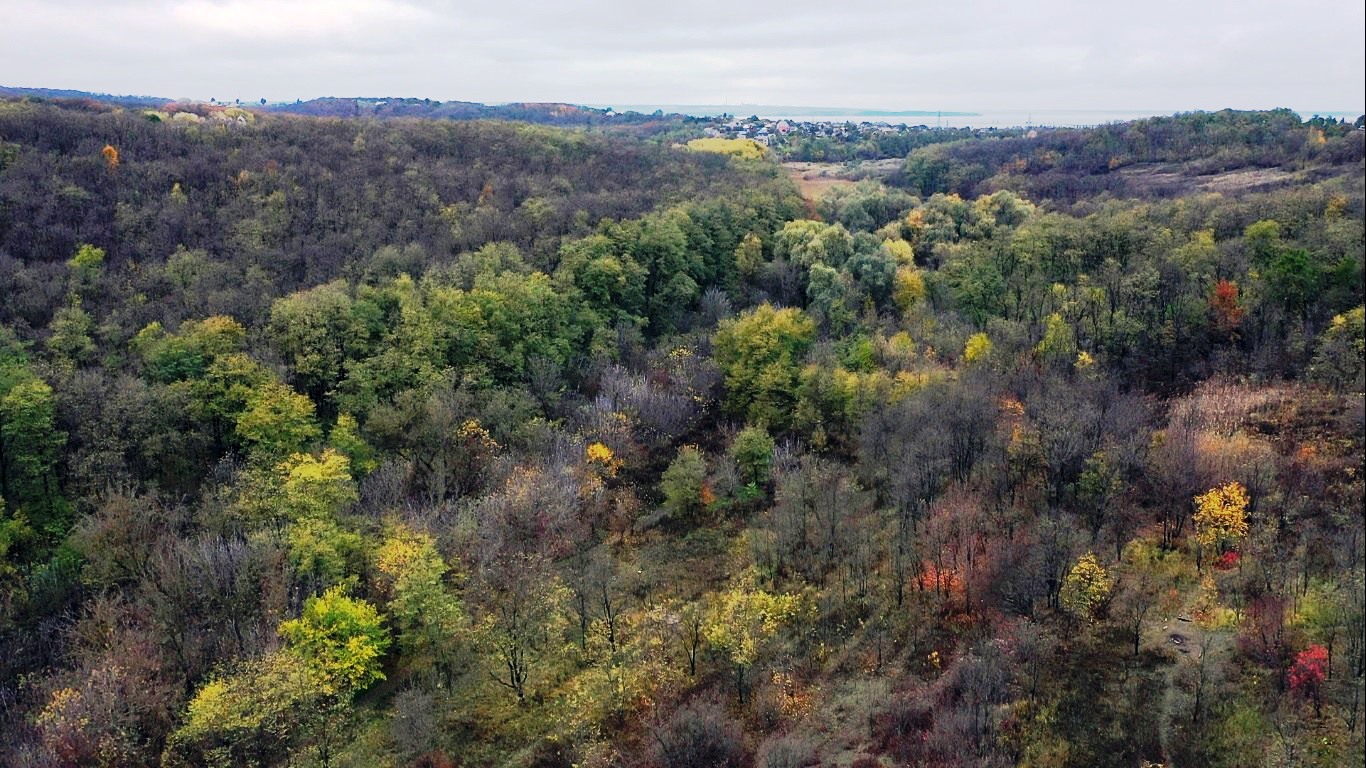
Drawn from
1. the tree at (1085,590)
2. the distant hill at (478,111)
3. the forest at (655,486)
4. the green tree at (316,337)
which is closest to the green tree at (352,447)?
the forest at (655,486)

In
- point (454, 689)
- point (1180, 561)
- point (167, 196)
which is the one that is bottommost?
point (454, 689)

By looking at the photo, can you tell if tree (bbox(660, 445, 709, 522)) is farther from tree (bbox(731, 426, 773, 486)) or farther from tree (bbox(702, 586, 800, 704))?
tree (bbox(702, 586, 800, 704))

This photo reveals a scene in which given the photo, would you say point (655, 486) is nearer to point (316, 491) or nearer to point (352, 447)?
point (352, 447)

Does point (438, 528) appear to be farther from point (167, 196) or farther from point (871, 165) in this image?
point (871, 165)

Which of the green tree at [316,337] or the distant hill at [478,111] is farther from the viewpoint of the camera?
the distant hill at [478,111]

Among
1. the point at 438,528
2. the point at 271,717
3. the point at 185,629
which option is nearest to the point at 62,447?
A: the point at 185,629

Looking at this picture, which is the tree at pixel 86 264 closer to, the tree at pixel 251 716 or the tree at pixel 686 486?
the tree at pixel 251 716
